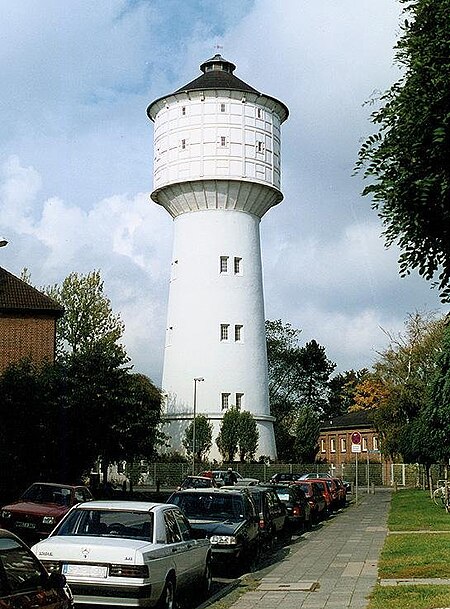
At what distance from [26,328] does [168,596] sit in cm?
4047

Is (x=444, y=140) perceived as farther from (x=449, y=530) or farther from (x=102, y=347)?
(x=102, y=347)

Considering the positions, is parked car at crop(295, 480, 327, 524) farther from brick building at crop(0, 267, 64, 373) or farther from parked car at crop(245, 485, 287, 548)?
brick building at crop(0, 267, 64, 373)

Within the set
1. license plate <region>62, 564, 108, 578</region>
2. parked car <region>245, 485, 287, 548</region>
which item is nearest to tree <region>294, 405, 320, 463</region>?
parked car <region>245, 485, 287, 548</region>

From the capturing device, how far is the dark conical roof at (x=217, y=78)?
2630 inches

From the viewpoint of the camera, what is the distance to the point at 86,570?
12453mm

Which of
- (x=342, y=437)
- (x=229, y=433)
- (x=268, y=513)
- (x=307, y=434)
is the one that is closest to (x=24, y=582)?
(x=268, y=513)

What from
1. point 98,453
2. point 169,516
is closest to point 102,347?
point 98,453

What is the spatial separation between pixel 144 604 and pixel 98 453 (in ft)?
96.9

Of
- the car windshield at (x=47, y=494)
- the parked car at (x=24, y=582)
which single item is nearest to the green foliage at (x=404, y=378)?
the car windshield at (x=47, y=494)

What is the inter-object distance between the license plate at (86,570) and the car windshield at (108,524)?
853 mm

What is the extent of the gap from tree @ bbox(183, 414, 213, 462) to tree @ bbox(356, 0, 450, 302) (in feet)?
171

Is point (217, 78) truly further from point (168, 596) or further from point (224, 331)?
point (168, 596)

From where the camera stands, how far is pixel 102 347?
147 ft

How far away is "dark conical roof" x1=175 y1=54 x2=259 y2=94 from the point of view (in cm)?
6681
